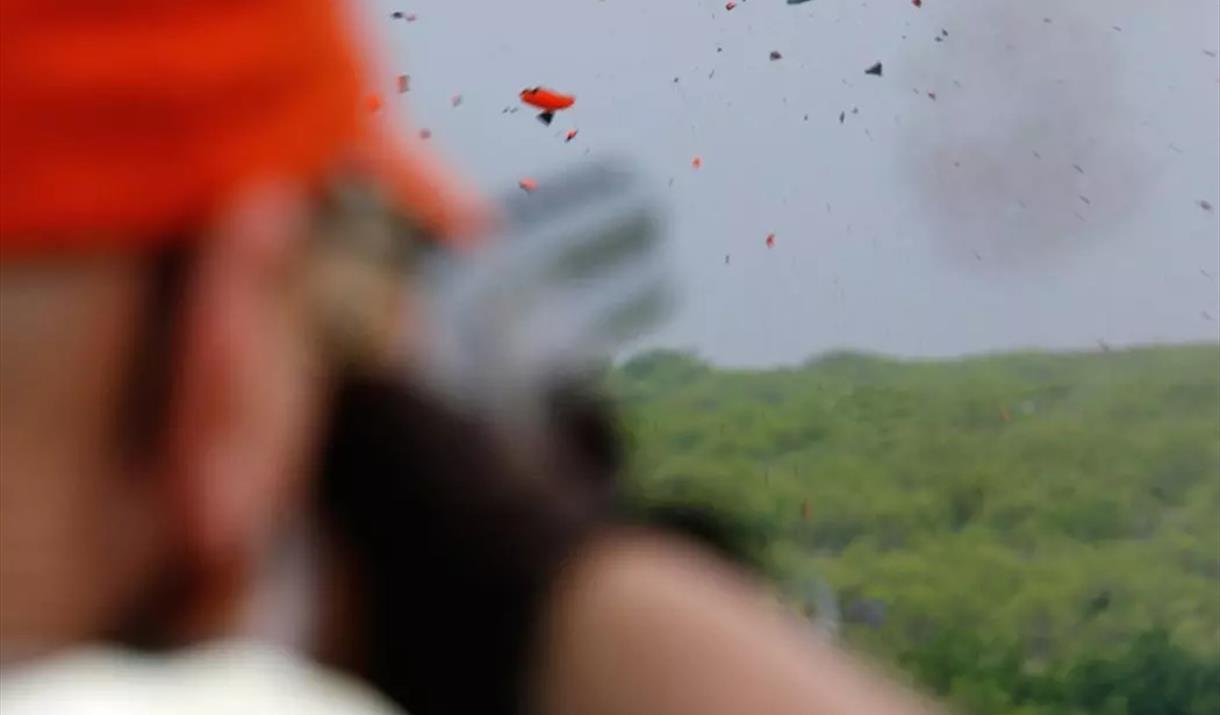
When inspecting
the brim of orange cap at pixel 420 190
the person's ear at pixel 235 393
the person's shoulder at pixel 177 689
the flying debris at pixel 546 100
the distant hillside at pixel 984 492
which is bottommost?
the distant hillside at pixel 984 492

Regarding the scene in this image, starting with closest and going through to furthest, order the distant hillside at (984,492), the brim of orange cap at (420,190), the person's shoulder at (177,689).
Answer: the person's shoulder at (177,689)
the brim of orange cap at (420,190)
the distant hillside at (984,492)

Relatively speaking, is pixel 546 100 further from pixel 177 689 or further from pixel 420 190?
pixel 177 689

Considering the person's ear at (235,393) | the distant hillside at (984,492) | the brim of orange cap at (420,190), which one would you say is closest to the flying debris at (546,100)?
the distant hillside at (984,492)

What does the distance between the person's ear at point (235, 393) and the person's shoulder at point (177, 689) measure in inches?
2.1

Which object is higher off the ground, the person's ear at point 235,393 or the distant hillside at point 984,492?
the person's ear at point 235,393

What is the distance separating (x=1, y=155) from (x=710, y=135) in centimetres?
69

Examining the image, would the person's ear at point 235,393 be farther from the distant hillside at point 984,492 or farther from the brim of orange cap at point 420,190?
the distant hillside at point 984,492

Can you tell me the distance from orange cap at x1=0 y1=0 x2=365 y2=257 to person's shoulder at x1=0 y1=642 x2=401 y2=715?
94 mm

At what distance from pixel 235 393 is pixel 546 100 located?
64 centimetres

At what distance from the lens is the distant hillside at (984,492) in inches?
35.0

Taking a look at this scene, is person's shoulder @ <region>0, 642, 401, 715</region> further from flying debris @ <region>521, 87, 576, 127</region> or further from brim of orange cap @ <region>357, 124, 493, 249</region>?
flying debris @ <region>521, 87, 576, 127</region>

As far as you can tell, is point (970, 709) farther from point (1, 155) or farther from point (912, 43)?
point (1, 155)

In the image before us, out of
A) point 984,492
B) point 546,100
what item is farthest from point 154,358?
point 984,492

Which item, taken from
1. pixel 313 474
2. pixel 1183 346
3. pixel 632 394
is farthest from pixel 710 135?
pixel 313 474
